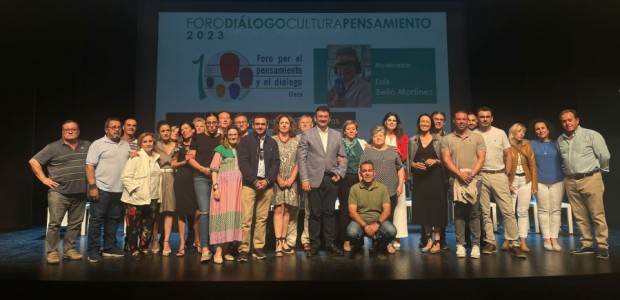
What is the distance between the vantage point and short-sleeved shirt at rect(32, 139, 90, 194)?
364 cm

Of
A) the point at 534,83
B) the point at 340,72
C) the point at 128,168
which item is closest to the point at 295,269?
the point at 128,168

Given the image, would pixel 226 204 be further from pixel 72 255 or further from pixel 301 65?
pixel 301 65

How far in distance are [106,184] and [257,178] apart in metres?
1.39

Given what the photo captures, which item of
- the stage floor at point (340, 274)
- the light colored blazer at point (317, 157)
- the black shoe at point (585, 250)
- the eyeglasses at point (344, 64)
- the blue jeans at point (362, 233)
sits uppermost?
the eyeglasses at point (344, 64)

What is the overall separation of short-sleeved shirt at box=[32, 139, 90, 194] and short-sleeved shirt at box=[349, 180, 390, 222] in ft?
7.99

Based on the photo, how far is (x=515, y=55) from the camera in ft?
21.7

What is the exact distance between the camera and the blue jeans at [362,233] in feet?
12.1

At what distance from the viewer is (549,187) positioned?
160 inches

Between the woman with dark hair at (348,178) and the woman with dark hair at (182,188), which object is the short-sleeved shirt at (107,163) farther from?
the woman with dark hair at (348,178)

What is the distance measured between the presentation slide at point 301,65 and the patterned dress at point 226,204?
2.83 m

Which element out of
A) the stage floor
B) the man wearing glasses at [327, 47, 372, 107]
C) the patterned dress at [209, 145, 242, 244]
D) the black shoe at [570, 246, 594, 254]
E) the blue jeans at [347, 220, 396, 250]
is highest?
the man wearing glasses at [327, 47, 372, 107]

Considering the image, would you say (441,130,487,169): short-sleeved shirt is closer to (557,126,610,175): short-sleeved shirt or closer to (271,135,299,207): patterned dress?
(557,126,610,175): short-sleeved shirt

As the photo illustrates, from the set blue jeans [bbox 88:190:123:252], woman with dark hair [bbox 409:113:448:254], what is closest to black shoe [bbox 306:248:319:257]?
woman with dark hair [bbox 409:113:448:254]

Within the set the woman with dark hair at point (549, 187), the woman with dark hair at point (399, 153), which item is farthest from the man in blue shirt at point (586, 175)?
the woman with dark hair at point (399, 153)
